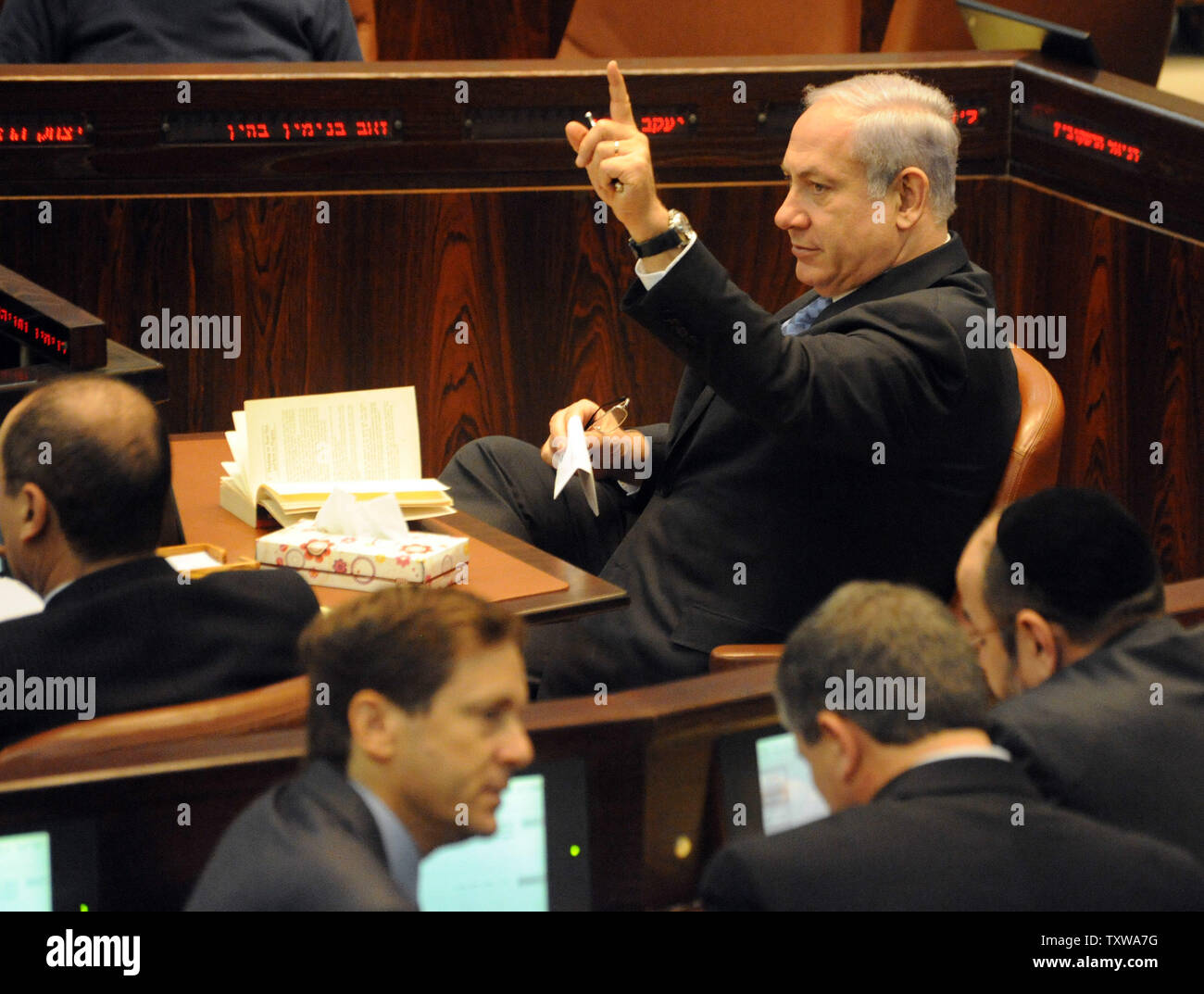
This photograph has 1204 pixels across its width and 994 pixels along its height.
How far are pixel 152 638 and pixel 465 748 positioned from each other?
0.50 metres

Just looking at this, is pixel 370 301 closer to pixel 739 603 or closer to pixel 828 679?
pixel 739 603

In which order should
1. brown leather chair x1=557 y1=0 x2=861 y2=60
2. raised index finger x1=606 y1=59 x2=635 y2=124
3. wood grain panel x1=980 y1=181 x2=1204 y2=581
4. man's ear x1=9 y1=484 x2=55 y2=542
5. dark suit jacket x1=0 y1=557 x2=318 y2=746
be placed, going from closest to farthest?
dark suit jacket x1=0 y1=557 x2=318 y2=746, man's ear x1=9 y1=484 x2=55 y2=542, raised index finger x1=606 y1=59 x2=635 y2=124, wood grain panel x1=980 y1=181 x2=1204 y2=581, brown leather chair x1=557 y1=0 x2=861 y2=60

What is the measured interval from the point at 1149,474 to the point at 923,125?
1081mm

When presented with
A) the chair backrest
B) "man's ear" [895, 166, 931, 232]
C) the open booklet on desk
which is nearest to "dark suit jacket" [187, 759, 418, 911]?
the open booklet on desk

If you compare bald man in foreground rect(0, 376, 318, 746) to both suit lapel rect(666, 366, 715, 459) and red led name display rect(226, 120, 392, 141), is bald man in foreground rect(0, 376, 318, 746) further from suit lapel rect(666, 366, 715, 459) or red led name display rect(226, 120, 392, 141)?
red led name display rect(226, 120, 392, 141)

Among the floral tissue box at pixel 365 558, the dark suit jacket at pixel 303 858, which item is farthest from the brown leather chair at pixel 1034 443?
the dark suit jacket at pixel 303 858

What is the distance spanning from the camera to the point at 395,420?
8.11 ft

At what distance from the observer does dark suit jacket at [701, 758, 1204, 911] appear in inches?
52.1

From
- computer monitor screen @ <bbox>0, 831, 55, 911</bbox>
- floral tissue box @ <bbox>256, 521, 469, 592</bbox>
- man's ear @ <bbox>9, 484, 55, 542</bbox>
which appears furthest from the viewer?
floral tissue box @ <bbox>256, 521, 469, 592</bbox>

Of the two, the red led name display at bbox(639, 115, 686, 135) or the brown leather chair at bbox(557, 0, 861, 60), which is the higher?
the brown leather chair at bbox(557, 0, 861, 60)

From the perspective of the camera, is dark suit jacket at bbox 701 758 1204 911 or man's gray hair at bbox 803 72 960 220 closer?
dark suit jacket at bbox 701 758 1204 911

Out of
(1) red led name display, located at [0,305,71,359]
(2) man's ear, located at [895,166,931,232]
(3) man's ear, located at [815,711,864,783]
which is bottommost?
(3) man's ear, located at [815,711,864,783]
